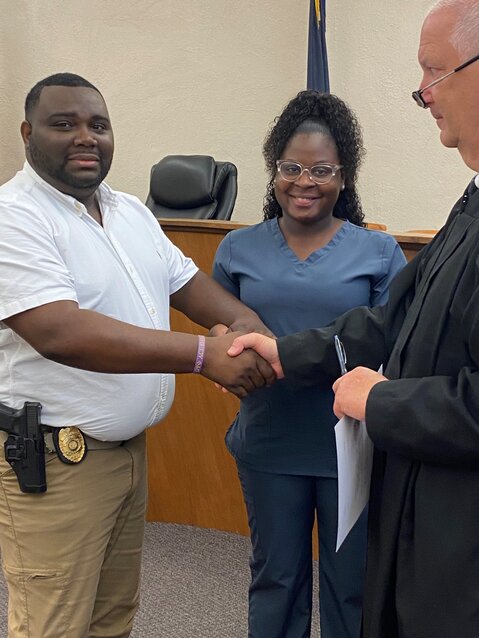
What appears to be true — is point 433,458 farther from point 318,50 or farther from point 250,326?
point 318,50

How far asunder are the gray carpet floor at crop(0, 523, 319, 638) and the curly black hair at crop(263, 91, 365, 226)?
1.41m

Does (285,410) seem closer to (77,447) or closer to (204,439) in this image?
(77,447)

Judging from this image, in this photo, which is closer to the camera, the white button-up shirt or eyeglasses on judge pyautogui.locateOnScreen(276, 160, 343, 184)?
the white button-up shirt

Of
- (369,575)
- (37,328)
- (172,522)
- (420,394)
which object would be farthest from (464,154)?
(172,522)

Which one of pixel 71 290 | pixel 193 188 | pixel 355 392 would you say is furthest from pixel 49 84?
pixel 193 188

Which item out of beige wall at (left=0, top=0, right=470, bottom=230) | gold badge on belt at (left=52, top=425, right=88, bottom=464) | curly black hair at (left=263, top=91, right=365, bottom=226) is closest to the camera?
gold badge on belt at (left=52, top=425, right=88, bottom=464)

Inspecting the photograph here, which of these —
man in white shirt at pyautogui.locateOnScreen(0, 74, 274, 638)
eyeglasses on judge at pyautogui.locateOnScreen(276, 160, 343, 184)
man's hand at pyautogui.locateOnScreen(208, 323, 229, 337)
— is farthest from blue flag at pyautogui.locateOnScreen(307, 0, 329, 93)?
man in white shirt at pyautogui.locateOnScreen(0, 74, 274, 638)

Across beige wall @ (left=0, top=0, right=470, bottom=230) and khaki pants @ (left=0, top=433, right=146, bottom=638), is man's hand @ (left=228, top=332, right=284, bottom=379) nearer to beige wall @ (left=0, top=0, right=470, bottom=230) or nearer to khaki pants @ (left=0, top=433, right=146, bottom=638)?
khaki pants @ (left=0, top=433, right=146, bottom=638)

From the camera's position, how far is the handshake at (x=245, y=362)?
1.95 m

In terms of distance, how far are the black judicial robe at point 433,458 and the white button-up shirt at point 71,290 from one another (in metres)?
0.61

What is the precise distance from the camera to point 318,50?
5.48 m

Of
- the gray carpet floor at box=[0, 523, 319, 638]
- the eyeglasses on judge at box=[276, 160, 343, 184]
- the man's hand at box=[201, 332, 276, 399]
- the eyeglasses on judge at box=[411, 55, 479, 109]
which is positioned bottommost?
the gray carpet floor at box=[0, 523, 319, 638]

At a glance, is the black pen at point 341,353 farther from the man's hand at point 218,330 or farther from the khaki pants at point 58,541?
the khaki pants at point 58,541

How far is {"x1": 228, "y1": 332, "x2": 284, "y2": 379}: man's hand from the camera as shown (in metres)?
1.95
